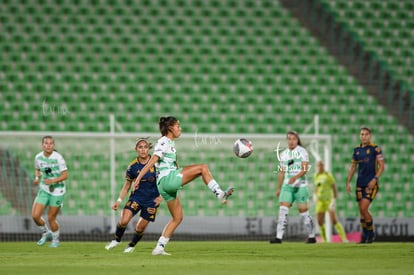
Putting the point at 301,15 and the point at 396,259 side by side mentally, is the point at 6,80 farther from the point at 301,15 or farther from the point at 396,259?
the point at 396,259

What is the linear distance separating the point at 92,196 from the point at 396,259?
961 centimetres

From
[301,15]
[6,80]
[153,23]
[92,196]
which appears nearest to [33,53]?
[6,80]

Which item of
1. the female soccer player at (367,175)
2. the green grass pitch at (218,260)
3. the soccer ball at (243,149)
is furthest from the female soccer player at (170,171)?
the female soccer player at (367,175)

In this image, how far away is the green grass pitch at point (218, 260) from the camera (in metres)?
9.15

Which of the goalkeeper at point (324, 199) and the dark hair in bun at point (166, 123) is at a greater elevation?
the dark hair in bun at point (166, 123)

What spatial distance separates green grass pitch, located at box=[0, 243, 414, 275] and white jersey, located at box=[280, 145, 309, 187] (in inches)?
63.9

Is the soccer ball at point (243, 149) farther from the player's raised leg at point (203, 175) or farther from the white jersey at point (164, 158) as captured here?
the player's raised leg at point (203, 175)

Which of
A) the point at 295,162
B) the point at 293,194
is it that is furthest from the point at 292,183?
the point at 295,162

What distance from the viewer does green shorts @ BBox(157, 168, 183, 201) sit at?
10.8 meters

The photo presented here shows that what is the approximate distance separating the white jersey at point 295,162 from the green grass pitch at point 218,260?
1.62m

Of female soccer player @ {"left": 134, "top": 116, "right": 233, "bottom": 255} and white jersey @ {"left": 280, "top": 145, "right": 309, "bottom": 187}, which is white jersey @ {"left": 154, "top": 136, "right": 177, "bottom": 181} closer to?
female soccer player @ {"left": 134, "top": 116, "right": 233, "bottom": 255}

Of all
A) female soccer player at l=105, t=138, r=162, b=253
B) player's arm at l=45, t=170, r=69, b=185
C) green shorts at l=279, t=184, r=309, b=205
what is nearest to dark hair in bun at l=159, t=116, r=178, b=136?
female soccer player at l=105, t=138, r=162, b=253

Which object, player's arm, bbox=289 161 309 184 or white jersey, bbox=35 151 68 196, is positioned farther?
player's arm, bbox=289 161 309 184

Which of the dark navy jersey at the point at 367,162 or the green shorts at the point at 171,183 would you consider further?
the dark navy jersey at the point at 367,162
